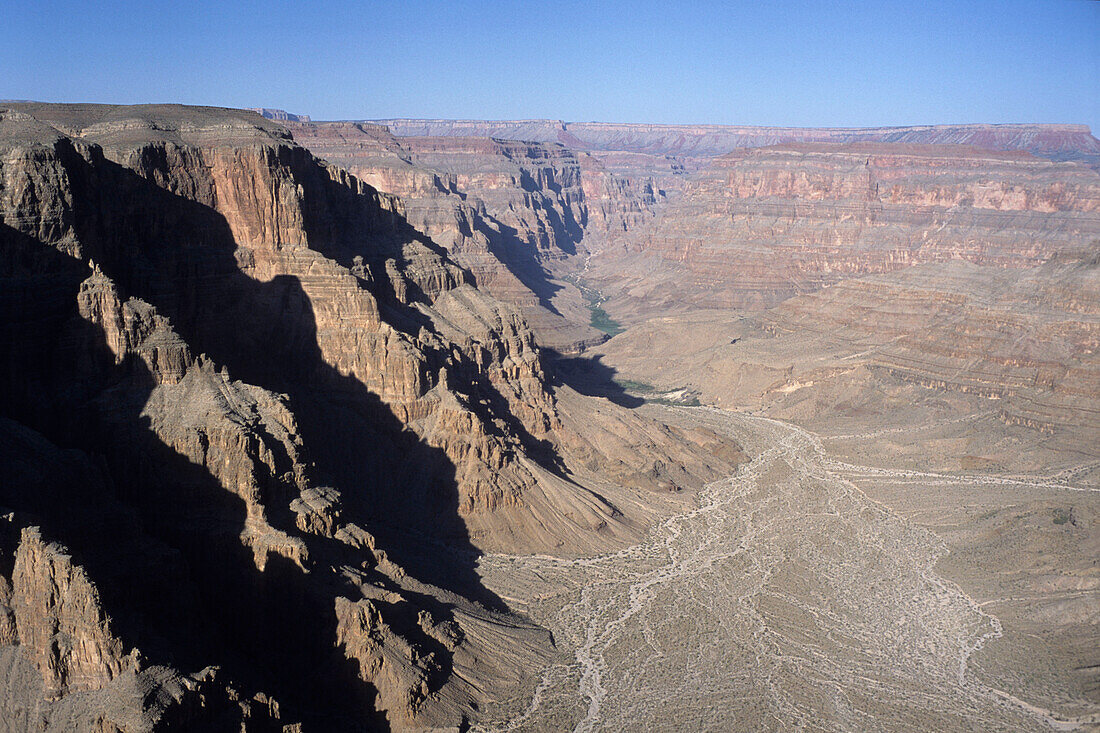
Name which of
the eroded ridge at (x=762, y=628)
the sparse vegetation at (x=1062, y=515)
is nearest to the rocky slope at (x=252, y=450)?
the eroded ridge at (x=762, y=628)

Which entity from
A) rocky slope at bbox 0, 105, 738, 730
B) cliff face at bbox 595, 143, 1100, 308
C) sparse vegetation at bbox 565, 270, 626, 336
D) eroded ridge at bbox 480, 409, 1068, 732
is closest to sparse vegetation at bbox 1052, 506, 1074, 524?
eroded ridge at bbox 480, 409, 1068, 732

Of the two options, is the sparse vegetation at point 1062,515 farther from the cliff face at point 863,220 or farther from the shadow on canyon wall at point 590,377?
the cliff face at point 863,220

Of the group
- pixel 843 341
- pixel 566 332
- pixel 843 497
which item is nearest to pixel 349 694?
pixel 843 497

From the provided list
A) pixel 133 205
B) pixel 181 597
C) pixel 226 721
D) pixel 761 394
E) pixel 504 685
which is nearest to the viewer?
pixel 226 721

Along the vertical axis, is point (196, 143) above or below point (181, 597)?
above

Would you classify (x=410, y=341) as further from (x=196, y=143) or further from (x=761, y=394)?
(x=761, y=394)

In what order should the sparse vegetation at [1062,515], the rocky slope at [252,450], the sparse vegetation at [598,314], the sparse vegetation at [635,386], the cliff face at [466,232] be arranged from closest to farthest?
1. the rocky slope at [252,450]
2. the sparse vegetation at [1062,515]
3. the sparse vegetation at [635,386]
4. the cliff face at [466,232]
5. the sparse vegetation at [598,314]
